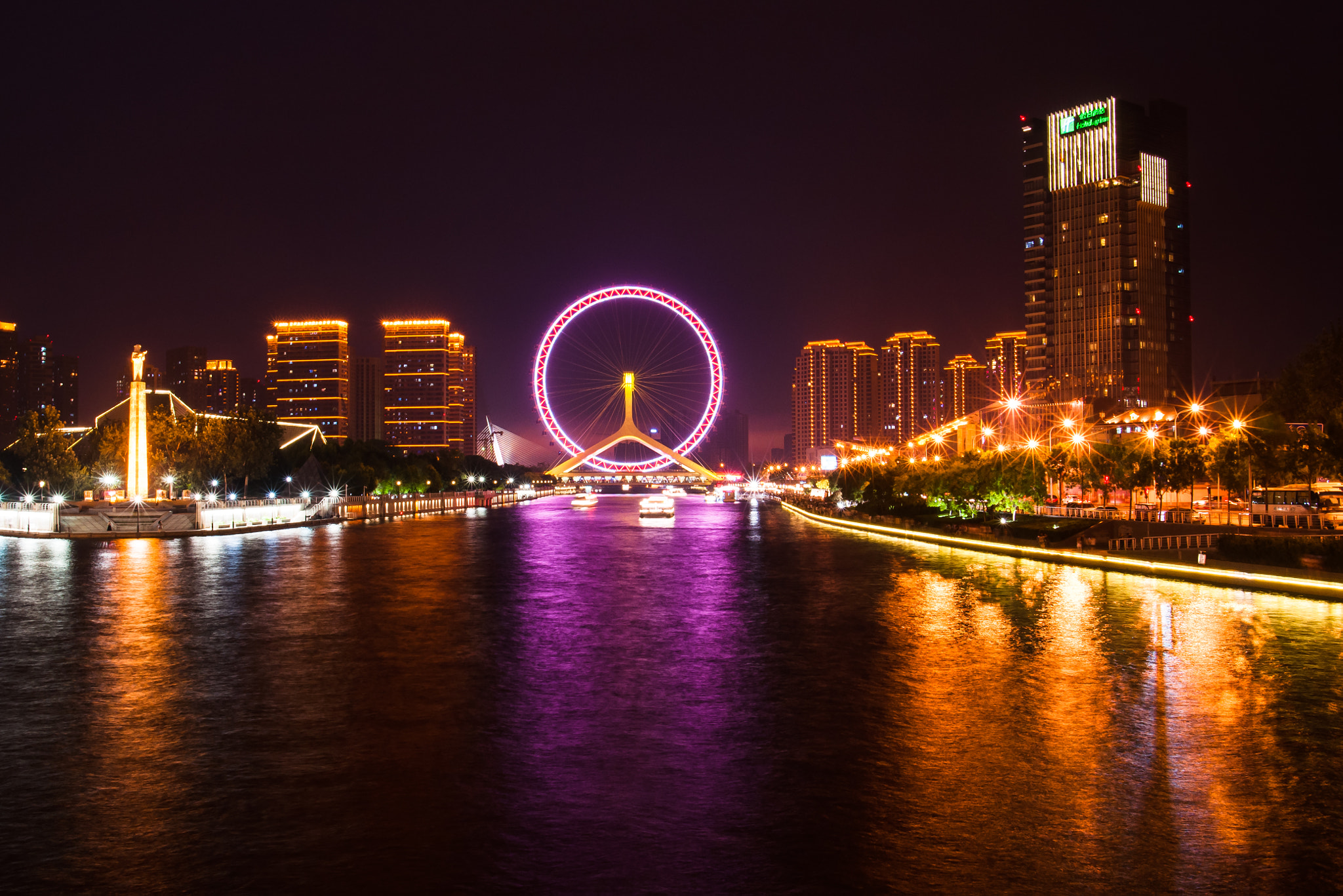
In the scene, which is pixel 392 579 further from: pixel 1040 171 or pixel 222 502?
pixel 1040 171

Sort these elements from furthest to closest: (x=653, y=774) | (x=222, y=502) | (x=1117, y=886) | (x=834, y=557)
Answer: (x=222, y=502) < (x=834, y=557) < (x=653, y=774) < (x=1117, y=886)

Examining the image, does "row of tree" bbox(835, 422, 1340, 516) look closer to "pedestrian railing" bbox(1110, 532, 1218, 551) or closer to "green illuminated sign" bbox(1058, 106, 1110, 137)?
"pedestrian railing" bbox(1110, 532, 1218, 551)

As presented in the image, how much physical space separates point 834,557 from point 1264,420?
28252 mm

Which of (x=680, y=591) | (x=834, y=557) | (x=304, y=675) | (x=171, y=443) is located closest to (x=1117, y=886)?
(x=304, y=675)

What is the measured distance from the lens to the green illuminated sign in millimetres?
135125

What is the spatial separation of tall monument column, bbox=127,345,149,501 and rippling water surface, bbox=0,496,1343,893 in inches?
1406

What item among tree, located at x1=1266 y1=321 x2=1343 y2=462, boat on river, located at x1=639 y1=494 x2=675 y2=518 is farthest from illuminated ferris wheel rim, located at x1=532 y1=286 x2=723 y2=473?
tree, located at x1=1266 y1=321 x2=1343 y2=462

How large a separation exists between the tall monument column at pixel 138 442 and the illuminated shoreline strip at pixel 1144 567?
38003mm

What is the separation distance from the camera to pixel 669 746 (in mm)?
9922

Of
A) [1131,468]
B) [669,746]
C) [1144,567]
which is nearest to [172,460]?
[1131,468]

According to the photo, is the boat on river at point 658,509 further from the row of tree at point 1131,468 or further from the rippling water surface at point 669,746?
the rippling water surface at point 669,746

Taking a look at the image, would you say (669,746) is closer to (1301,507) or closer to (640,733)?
(640,733)

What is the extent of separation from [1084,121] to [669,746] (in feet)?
472

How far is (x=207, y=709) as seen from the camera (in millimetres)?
11500
